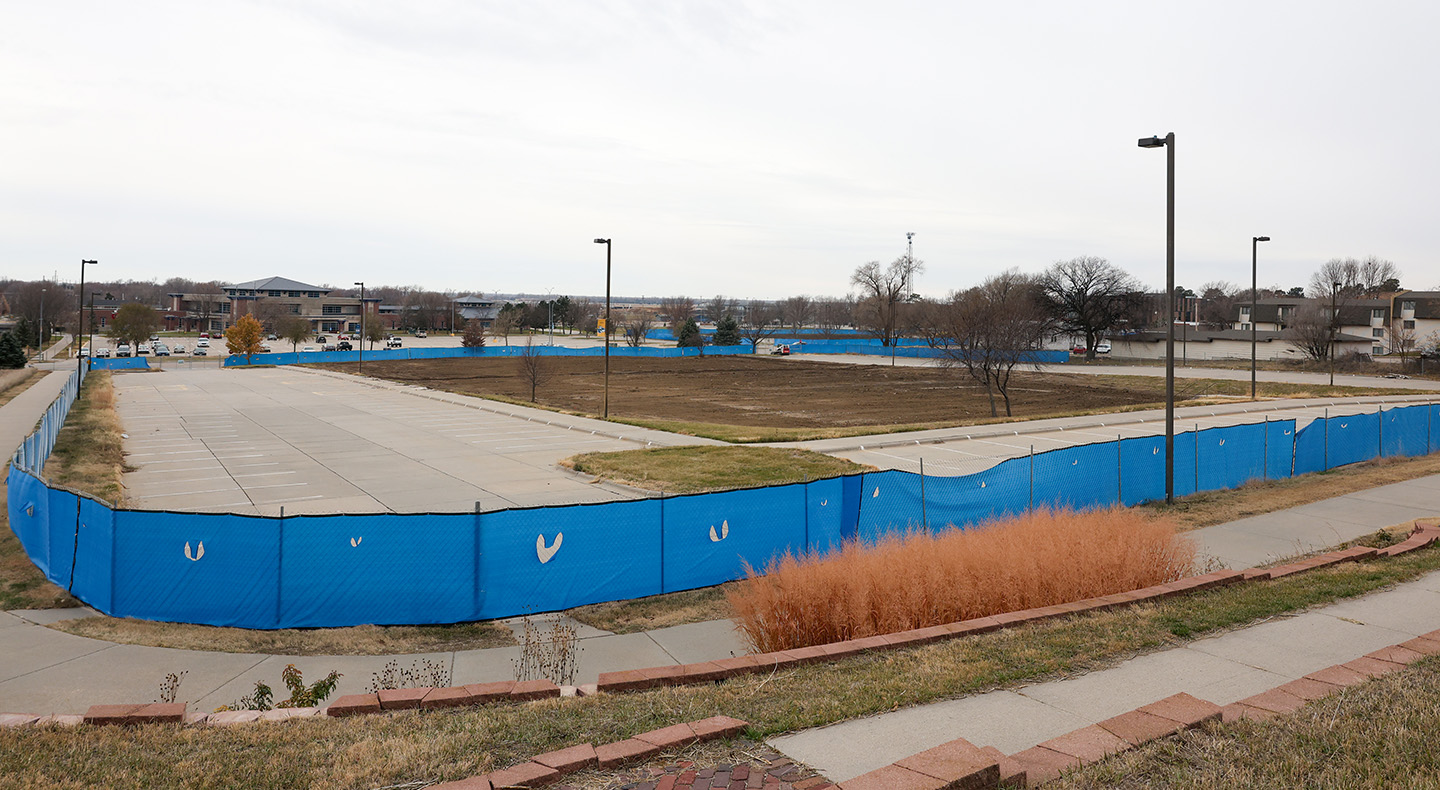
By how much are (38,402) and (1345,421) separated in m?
54.1

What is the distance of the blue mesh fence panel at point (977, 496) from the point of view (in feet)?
53.0

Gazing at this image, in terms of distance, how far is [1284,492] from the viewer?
20781 mm

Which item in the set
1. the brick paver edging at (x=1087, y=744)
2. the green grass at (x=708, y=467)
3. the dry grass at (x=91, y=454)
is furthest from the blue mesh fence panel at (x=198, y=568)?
the green grass at (x=708, y=467)

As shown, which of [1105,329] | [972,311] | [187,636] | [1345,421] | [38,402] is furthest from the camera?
[1105,329]

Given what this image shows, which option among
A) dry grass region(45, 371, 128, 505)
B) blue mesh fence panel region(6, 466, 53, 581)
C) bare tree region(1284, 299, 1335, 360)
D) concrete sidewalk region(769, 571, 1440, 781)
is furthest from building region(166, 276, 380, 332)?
concrete sidewalk region(769, 571, 1440, 781)

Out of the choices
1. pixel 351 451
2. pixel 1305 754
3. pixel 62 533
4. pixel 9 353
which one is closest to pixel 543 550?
pixel 62 533

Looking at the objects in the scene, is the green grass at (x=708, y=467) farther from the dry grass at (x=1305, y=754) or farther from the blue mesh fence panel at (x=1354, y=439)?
the dry grass at (x=1305, y=754)

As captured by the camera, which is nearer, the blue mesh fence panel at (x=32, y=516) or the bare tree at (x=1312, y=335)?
the blue mesh fence panel at (x=32, y=516)

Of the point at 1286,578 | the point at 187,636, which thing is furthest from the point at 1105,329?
the point at 187,636

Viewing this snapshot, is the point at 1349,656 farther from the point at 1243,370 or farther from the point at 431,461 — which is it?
the point at 1243,370

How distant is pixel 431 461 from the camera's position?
2678cm

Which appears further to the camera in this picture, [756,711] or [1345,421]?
[1345,421]

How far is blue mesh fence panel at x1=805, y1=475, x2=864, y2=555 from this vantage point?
14703 millimetres

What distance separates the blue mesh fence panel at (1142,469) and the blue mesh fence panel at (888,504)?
20.6 ft
